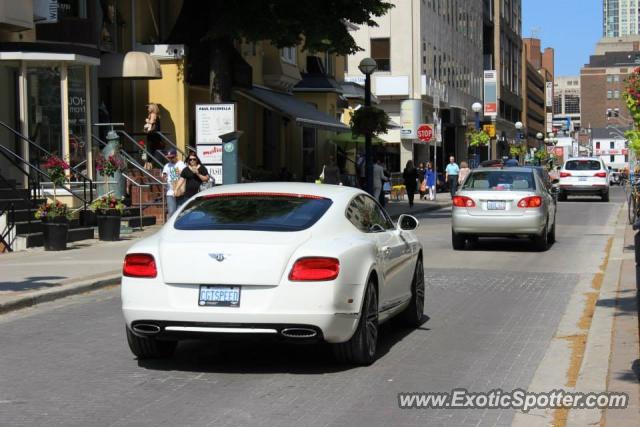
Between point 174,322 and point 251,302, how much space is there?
2.09ft

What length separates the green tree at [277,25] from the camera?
26297 millimetres

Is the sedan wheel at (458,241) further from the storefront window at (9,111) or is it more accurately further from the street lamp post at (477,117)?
the street lamp post at (477,117)

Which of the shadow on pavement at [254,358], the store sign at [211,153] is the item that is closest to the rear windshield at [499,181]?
the store sign at [211,153]

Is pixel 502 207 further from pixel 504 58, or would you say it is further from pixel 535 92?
pixel 535 92

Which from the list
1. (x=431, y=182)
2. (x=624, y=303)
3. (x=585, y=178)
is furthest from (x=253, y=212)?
(x=585, y=178)

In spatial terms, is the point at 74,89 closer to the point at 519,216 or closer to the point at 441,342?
the point at 519,216

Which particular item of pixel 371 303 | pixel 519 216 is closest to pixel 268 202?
pixel 371 303

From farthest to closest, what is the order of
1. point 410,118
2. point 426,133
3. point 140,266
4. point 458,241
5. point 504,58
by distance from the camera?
1. point 504,58
2. point 410,118
3. point 426,133
4. point 458,241
5. point 140,266

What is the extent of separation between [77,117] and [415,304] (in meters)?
16.2

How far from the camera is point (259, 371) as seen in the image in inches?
333

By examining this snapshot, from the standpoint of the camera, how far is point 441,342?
9922 mm

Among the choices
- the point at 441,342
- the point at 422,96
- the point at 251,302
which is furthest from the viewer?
the point at 422,96

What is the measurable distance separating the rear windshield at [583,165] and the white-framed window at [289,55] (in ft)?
43.8
